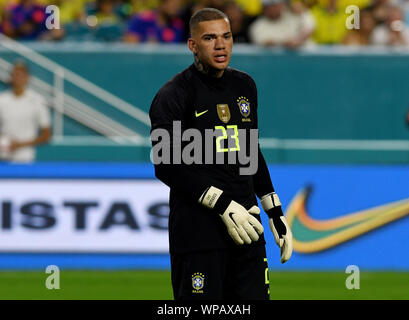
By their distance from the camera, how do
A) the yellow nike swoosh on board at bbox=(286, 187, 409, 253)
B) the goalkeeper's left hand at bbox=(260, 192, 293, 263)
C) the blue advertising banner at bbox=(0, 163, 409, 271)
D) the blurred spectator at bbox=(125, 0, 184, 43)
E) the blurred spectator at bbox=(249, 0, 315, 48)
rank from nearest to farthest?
Answer: the goalkeeper's left hand at bbox=(260, 192, 293, 263) → the blue advertising banner at bbox=(0, 163, 409, 271) → the yellow nike swoosh on board at bbox=(286, 187, 409, 253) → the blurred spectator at bbox=(249, 0, 315, 48) → the blurred spectator at bbox=(125, 0, 184, 43)

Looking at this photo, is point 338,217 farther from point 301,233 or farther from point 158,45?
point 158,45

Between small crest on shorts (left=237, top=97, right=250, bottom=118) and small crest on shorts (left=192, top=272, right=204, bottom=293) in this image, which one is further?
small crest on shorts (left=237, top=97, right=250, bottom=118)

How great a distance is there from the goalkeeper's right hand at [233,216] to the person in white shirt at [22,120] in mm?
7294

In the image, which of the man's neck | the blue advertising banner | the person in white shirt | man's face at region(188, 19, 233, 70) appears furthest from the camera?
the person in white shirt

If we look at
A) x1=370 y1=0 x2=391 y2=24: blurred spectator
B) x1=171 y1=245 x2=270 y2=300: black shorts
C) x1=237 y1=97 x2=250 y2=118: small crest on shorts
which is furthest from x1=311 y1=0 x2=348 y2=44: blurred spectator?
x1=171 y1=245 x2=270 y2=300: black shorts

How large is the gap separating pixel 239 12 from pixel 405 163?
3769mm

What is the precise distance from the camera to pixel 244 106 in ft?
19.9

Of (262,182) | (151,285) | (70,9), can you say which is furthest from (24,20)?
(262,182)

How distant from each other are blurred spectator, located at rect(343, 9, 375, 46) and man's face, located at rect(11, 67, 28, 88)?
5.51 m

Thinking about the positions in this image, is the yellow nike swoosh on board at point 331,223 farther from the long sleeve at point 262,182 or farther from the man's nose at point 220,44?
the man's nose at point 220,44

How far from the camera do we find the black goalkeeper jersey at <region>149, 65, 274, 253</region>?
5.82 m

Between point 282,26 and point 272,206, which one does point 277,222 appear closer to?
point 272,206

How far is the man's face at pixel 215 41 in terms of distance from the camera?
588 cm

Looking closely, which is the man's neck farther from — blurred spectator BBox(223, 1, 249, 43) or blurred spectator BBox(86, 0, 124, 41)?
blurred spectator BBox(86, 0, 124, 41)
